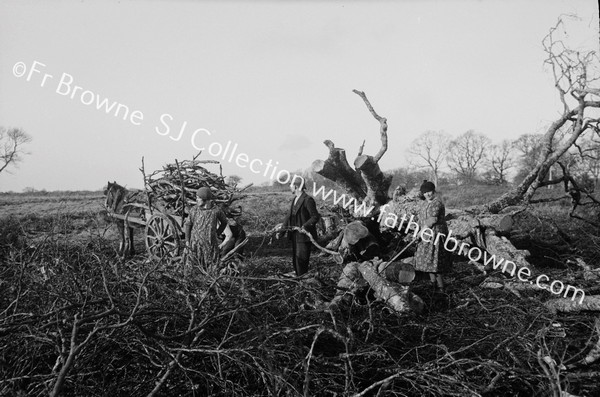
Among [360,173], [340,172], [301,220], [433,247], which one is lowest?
[301,220]

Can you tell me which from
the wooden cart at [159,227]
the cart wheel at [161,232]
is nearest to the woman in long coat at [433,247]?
the wooden cart at [159,227]

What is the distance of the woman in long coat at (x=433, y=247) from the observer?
18.4 ft

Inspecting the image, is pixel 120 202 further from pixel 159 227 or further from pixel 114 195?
pixel 159 227

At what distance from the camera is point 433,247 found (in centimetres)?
568

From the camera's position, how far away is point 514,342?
326 cm

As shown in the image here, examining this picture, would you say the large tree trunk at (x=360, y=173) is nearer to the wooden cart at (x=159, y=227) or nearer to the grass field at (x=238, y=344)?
the wooden cart at (x=159, y=227)

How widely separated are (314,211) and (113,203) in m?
4.71

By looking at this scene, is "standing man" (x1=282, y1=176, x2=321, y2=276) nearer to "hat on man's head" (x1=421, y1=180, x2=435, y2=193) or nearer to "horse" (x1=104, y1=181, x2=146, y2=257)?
"hat on man's head" (x1=421, y1=180, x2=435, y2=193)

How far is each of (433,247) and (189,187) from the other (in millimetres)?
3886

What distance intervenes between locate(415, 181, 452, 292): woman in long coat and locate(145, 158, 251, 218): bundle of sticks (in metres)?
2.79

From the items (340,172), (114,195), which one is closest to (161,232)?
(114,195)

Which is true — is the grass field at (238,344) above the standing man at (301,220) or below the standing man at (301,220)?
below

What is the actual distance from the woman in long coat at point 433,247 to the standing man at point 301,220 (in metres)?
1.45

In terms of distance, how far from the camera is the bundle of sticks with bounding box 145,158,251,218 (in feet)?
23.1
